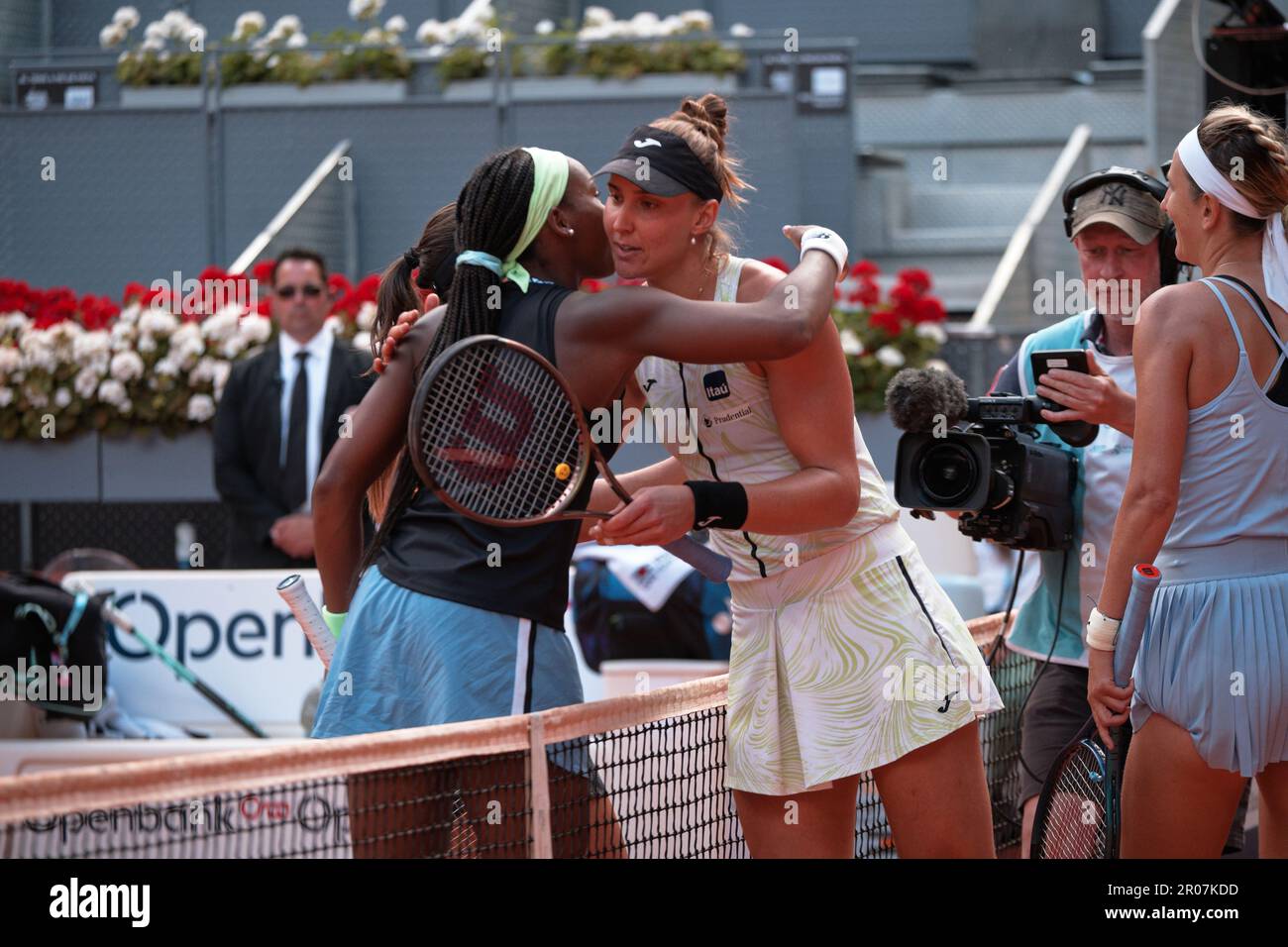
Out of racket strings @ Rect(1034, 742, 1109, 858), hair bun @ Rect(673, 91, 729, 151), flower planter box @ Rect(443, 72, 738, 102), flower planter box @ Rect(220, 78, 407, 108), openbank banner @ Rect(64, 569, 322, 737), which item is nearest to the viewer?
hair bun @ Rect(673, 91, 729, 151)

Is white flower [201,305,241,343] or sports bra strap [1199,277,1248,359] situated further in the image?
white flower [201,305,241,343]

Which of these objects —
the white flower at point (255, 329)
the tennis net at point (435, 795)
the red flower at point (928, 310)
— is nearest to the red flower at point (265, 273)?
the white flower at point (255, 329)

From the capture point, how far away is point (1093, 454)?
371 cm

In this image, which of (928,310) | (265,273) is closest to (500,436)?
(265,273)

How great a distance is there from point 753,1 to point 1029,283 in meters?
5.58

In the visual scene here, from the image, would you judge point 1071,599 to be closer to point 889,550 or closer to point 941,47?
point 889,550

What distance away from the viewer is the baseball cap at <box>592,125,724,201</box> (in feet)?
8.89

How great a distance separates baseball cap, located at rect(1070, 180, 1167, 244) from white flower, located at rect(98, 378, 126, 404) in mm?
5826

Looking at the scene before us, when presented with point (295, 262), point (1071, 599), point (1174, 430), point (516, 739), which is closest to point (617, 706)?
point (516, 739)

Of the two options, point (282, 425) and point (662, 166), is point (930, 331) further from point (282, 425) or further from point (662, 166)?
point (662, 166)

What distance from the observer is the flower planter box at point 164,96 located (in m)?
11.5

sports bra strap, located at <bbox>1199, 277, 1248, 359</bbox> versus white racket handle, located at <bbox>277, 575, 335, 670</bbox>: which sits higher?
sports bra strap, located at <bbox>1199, 277, 1248, 359</bbox>

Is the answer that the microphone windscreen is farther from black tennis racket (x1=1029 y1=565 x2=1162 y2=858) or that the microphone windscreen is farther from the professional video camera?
black tennis racket (x1=1029 y1=565 x2=1162 y2=858)

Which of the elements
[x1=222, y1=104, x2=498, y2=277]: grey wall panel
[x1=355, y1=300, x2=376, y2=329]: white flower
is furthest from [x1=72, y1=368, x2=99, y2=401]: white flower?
[x1=222, y1=104, x2=498, y2=277]: grey wall panel
